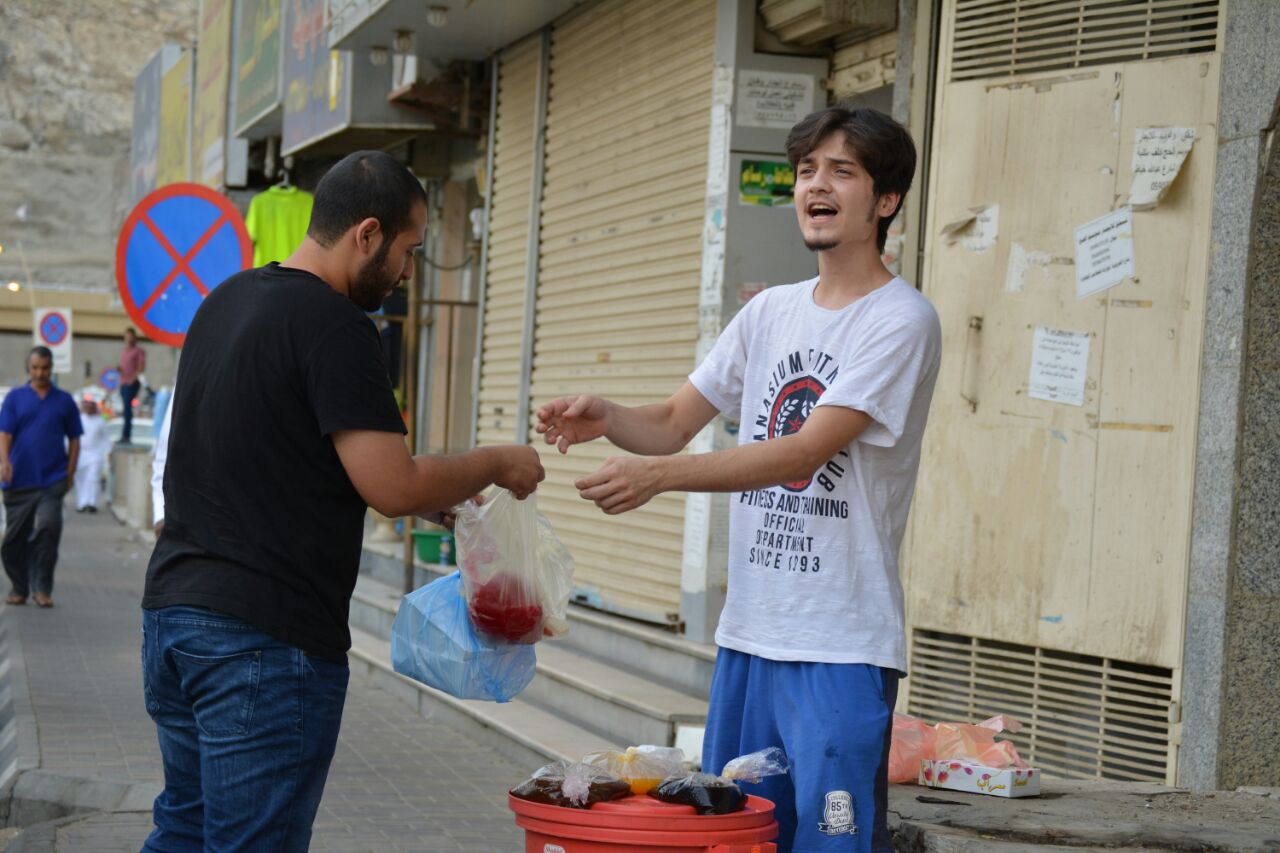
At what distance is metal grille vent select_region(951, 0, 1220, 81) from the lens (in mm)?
6223

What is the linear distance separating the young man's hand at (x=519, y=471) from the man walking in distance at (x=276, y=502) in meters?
0.18

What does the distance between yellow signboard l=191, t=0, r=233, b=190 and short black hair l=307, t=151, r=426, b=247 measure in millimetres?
18722

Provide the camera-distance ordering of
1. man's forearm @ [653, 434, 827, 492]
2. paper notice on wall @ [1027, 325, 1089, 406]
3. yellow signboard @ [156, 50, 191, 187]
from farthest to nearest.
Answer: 1. yellow signboard @ [156, 50, 191, 187]
2. paper notice on wall @ [1027, 325, 1089, 406]
3. man's forearm @ [653, 434, 827, 492]

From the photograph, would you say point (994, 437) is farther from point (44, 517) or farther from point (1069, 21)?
point (44, 517)

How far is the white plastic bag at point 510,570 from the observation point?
372 centimetres

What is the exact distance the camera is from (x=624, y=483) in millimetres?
3266

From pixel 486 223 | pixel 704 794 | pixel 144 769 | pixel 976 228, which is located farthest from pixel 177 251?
pixel 704 794

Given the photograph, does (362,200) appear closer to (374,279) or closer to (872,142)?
(374,279)

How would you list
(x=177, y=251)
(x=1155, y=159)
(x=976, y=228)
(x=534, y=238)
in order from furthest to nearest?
1. (x=534, y=238)
2. (x=177, y=251)
3. (x=976, y=228)
4. (x=1155, y=159)

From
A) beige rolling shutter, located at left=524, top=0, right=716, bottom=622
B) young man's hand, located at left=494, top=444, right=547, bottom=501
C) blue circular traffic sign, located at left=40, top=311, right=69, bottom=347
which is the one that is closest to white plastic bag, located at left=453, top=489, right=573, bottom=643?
young man's hand, located at left=494, top=444, right=547, bottom=501

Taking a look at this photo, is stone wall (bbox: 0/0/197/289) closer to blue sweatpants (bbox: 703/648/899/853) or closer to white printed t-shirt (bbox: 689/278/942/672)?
white printed t-shirt (bbox: 689/278/942/672)

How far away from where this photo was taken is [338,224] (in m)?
3.47

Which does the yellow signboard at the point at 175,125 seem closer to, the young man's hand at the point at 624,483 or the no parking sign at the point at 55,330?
the no parking sign at the point at 55,330

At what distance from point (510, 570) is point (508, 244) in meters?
9.17
